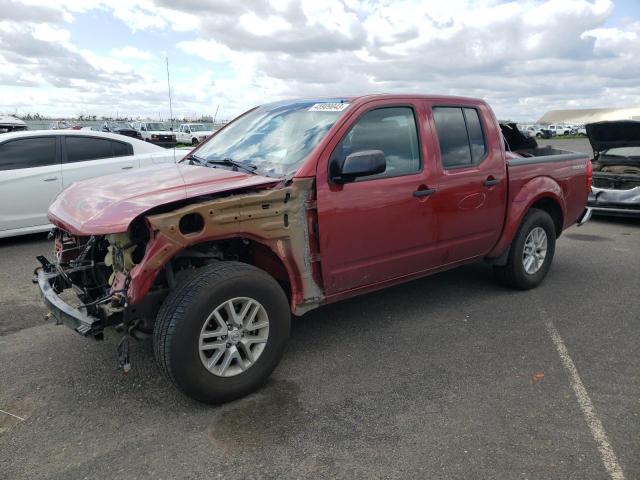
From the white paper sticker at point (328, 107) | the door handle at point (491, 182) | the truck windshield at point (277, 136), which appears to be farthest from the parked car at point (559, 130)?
the white paper sticker at point (328, 107)

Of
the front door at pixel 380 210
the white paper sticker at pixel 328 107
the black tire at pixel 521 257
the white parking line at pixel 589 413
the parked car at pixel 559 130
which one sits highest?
the parked car at pixel 559 130

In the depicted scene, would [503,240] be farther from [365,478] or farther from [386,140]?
[365,478]

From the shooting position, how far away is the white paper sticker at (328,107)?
154 inches

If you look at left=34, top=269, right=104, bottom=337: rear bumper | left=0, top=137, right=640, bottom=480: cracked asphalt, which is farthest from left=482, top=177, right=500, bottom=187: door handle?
left=34, top=269, right=104, bottom=337: rear bumper

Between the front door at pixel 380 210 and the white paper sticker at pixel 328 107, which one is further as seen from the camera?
the white paper sticker at pixel 328 107

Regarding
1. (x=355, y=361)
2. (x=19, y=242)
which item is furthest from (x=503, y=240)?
(x=19, y=242)

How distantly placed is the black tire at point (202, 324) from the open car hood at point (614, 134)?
766 centimetres

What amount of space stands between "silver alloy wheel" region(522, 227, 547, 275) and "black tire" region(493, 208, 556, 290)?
0.04 metres

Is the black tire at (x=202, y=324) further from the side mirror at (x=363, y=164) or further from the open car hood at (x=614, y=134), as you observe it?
the open car hood at (x=614, y=134)

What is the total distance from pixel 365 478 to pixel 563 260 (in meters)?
5.12

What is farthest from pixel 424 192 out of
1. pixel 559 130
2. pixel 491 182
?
pixel 559 130

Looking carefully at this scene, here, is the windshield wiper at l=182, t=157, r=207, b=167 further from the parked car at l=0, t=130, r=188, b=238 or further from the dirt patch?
the parked car at l=0, t=130, r=188, b=238

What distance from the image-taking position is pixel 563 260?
672 cm

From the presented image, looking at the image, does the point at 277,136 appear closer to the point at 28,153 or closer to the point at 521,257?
the point at 521,257
